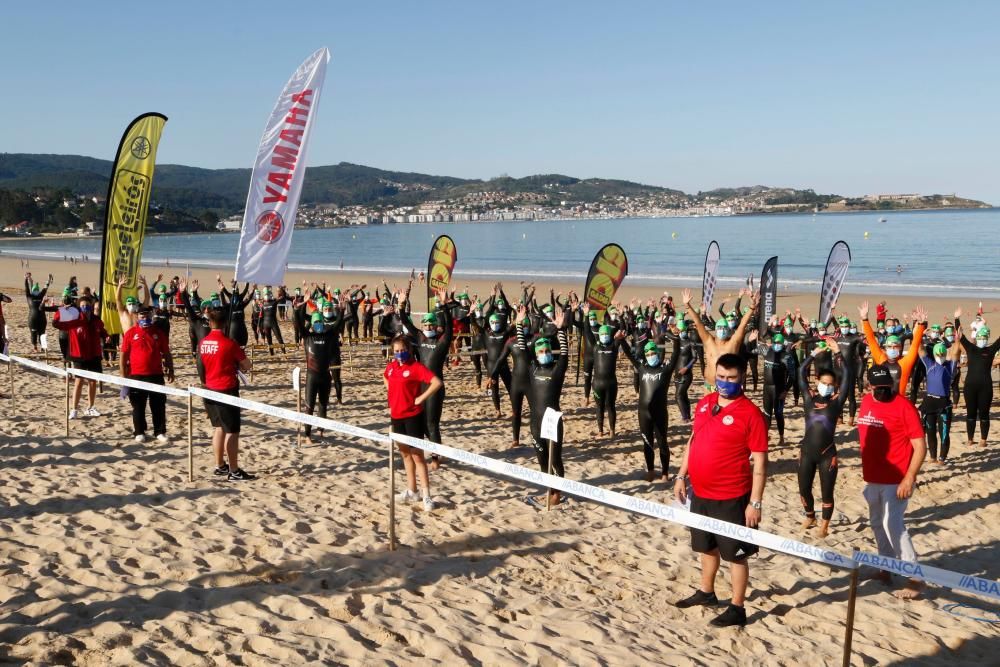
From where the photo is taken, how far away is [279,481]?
25.7ft

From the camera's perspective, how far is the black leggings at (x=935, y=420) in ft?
30.8

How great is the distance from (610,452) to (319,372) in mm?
3880

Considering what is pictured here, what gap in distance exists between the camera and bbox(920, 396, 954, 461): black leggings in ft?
30.8

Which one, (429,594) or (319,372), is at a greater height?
(319,372)

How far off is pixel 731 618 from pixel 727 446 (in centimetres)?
118

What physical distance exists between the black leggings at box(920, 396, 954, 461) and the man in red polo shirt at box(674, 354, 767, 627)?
19.0 feet

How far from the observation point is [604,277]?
1559 cm

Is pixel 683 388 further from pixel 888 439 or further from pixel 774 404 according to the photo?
pixel 888 439

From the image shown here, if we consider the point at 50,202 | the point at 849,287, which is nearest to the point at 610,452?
the point at 849,287

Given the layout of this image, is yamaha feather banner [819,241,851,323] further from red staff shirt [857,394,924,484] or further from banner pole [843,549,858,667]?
banner pole [843,549,858,667]

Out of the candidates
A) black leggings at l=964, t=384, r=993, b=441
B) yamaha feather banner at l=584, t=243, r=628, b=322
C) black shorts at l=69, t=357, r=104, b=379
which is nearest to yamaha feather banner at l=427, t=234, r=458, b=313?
yamaha feather banner at l=584, t=243, r=628, b=322

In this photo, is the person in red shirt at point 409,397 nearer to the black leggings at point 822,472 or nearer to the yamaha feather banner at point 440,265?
the black leggings at point 822,472

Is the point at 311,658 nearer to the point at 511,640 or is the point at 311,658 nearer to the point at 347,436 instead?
the point at 511,640

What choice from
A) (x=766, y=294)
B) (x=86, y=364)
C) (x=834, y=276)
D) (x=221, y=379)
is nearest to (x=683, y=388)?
(x=766, y=294)
